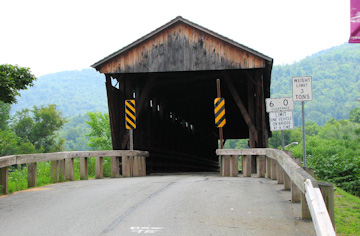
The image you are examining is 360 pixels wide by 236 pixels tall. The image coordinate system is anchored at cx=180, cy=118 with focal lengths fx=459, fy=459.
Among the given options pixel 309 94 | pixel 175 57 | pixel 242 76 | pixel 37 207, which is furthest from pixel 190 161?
pixel 37 207

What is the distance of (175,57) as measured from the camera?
14.2 meters

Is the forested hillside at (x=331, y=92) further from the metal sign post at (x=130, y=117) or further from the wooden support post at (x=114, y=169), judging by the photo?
the wooden support post at (x=114, y=169)

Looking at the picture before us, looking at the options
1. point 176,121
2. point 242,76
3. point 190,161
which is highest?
point 242,76

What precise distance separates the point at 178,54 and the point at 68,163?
524 centimetres

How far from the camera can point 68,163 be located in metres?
10.8

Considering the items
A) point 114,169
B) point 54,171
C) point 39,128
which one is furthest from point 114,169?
point 39,128

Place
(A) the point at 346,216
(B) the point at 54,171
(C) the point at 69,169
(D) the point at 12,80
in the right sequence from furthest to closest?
(C) the point at 69,169 < (B) the point at 54,171 < (D) the point at 12,80 < (A) the point at 346,216

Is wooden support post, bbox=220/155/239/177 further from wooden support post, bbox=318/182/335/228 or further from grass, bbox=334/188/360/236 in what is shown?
wooden support post, bbox=318/182/335/228

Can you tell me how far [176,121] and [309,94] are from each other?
14.2 m

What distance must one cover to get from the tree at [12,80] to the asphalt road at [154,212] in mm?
1796

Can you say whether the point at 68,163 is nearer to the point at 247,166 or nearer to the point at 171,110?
the point at 247,166

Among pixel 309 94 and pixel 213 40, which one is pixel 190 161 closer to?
pixel 213 40

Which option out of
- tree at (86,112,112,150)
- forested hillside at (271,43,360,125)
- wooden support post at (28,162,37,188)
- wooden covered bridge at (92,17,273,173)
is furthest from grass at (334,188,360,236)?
forested hillside at (271,43,360,125)

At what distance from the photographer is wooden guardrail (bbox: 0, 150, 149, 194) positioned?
7.82 metres
